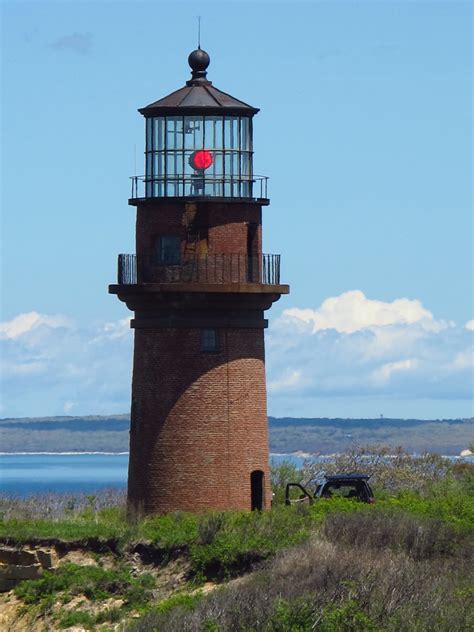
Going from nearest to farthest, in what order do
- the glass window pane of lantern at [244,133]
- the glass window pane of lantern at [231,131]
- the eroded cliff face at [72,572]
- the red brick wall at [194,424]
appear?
1. the eroded cliff face at [72,572]
2. the red brick wall at [194,424]
3. the glass window pane of lantern at [231,131]
4. the glass window pane of lantern at [244,133]

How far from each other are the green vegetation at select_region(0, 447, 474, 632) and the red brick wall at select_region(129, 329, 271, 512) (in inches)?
34.2

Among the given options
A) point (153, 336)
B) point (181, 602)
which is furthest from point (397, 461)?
point (181, 602)

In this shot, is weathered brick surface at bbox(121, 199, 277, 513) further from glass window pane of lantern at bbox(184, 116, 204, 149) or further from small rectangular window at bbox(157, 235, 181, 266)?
glass window pane of lantern at bbox(184, 116, 204, 149)

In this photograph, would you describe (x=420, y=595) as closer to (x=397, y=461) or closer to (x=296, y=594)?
(x=296, y=594)

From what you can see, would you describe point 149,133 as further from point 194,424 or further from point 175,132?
point 194,424

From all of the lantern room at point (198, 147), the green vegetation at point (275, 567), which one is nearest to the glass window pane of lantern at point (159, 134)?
the lantern room at point (198, 147)

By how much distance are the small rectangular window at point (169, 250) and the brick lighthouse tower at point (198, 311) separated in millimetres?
25

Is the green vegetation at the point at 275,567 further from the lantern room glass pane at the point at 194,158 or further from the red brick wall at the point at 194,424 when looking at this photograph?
the lantern room glass pane at the point at 194,158

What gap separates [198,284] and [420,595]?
1314 cm

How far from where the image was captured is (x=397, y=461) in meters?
69.2

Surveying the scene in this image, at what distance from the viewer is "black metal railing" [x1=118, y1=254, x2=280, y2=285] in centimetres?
5031

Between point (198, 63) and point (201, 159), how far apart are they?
2.90m

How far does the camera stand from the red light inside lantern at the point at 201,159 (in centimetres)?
5047

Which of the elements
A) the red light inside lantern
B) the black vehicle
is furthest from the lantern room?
the black vehicle
